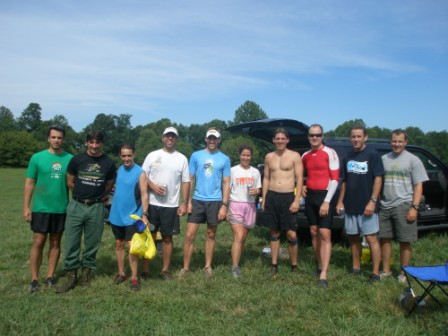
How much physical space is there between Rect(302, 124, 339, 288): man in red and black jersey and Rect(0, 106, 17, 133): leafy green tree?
301 feet

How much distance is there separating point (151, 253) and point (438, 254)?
4084 mm

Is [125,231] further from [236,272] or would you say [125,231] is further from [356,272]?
[356,272]

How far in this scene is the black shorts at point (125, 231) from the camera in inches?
175

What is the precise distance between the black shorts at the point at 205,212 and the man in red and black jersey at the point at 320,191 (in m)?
1.13

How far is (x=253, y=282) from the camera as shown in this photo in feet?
14.8

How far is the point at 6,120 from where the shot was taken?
9344 cm

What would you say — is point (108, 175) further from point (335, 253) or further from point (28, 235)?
point (28, 235)

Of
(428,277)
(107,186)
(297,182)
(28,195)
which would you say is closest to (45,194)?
(28,195)

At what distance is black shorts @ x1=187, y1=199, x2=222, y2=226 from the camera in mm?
4836

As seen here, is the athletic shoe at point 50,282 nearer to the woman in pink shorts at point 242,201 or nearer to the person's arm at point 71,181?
the person's arm at point 71,181

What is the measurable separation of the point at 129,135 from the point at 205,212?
75.5 m

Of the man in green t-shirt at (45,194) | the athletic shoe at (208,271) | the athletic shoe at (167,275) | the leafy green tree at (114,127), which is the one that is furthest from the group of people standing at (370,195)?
the leafy green tree at (114,127)

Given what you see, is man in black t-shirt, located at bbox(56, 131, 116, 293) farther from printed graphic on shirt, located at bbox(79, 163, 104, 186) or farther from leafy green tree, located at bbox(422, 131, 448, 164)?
leafy green tree, located at bbox(422, 131, 448, 164)

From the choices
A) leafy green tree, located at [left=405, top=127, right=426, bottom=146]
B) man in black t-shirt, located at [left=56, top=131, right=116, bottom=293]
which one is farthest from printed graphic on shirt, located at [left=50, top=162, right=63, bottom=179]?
leafy green tree, located at [left=405, top=127, right=426, bottom=146]
